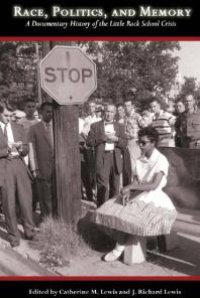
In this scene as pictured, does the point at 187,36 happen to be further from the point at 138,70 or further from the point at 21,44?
the point at 138,70

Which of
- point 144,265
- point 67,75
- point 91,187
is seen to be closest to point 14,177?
point 67,75

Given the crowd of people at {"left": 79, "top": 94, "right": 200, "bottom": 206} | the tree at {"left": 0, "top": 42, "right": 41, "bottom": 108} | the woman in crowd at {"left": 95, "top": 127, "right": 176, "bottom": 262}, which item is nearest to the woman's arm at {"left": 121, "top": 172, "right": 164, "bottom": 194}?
the woman in crowd at {"left": 95, "top": 127, "right": 176, "bottom": 262}

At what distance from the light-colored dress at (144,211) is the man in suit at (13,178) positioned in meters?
1.43

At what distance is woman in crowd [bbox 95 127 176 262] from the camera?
18.4 feet

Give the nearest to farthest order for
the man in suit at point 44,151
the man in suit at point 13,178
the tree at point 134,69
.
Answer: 1. the man in suit at point 13,178
2. the man in suit at point 44,151
3. the tree at point 134,69

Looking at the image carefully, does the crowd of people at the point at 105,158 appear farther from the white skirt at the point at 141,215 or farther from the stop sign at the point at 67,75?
the stop sign at the point at 67,75

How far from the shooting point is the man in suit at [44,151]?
770 cm

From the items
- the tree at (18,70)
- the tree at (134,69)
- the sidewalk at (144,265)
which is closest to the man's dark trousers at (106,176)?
the sidewalk at (144,265)

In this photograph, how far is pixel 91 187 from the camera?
10148mm

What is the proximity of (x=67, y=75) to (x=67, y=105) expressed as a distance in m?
0.39

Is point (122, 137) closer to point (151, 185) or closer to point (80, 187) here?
point (80, 187)

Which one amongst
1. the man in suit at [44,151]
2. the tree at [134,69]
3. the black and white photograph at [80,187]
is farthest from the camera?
the tree at [134,69]

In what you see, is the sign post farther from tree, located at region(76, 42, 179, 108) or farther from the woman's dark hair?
tree, located at region(76, 42, 179, 108)

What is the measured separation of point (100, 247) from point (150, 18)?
2.69 metres
